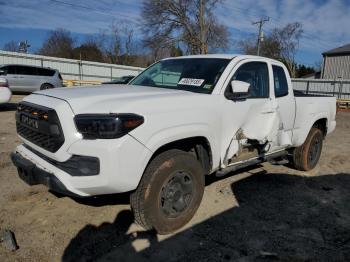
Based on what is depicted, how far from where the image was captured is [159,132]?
3363 mm

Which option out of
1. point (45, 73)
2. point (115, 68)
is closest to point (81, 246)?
point (45, 73)

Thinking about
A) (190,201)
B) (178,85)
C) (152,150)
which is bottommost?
(190,201)

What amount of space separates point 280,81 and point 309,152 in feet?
5.45

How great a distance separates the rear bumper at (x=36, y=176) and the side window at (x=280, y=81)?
3341 mm

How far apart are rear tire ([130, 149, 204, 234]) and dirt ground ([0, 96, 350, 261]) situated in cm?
17

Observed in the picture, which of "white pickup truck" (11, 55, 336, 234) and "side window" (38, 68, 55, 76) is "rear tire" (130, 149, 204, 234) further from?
"side window" (38, 68, 55, 76)

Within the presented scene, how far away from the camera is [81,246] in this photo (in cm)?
344

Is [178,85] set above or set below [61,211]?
above

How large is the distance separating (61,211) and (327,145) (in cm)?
717

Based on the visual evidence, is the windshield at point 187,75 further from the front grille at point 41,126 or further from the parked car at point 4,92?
the parked car at point 4,92

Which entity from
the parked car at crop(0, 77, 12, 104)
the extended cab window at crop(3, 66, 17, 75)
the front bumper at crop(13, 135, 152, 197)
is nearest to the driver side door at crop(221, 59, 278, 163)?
the front bumper at crop(13, 135, 152, 197)

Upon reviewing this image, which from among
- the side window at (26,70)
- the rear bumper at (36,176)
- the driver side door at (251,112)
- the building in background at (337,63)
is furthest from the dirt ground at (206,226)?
the building in background at (337,63)

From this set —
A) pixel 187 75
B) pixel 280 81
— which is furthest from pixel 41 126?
pixel 280 81

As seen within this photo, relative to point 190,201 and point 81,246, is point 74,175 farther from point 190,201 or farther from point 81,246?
point 190,201
